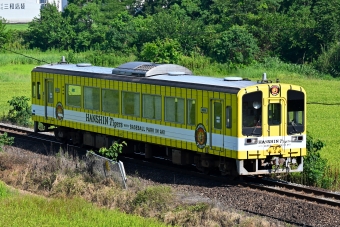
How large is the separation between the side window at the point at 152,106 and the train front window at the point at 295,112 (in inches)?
133

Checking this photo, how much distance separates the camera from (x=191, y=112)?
1922cm

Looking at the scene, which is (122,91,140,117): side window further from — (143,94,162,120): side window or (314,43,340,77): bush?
(314,43,340,77): bush

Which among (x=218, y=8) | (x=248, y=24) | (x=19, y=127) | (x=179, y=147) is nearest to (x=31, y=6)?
(x=218, y=8)

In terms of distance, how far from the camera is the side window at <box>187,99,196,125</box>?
19109mm

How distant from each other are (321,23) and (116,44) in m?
13.5

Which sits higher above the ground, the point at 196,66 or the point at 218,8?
the point at 218,8

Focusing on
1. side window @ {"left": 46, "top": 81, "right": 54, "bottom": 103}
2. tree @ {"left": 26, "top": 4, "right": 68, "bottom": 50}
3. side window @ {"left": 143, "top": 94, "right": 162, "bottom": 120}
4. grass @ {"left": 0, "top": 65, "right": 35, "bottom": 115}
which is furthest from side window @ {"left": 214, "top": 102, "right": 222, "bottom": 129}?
tree @ {"left": 26, "top": 4, "right": 68, "bottom": 50}

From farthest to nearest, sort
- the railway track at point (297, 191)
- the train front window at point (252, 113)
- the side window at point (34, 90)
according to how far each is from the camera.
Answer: the side window at point (34, 90)
the train front window at point (252, 113)
the railway track at point (297, 191)

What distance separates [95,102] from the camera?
22.6 m

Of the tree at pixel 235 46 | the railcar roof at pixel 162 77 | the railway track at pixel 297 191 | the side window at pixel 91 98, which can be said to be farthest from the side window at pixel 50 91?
the tree at pixel 235 46

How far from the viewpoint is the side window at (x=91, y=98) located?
2256 cm

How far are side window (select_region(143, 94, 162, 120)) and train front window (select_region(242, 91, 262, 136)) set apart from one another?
2.96 metres

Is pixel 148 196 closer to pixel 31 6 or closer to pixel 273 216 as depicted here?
pixel 273 216

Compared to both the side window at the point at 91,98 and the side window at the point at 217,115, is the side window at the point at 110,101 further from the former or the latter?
the side window at the point at 217,115
